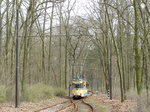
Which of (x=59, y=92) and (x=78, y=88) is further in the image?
(x=59, y=92)

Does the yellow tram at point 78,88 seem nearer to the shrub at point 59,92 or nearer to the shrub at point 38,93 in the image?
the shrub at point 59,92

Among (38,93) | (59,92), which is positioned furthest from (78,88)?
(38,93)

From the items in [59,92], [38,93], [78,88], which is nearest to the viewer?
[38,93]

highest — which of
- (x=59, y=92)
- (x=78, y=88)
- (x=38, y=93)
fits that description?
(x=38, y=93)

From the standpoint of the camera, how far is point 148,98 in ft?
41.3

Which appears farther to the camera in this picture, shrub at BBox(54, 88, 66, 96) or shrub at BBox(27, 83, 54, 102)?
shrub at BBox(54, 88, 66, 96)

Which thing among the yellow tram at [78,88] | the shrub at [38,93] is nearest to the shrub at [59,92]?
the yellow tram at [78,88]

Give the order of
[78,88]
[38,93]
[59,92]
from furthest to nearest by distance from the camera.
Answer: [59,92] → [78,88] → [38,93]

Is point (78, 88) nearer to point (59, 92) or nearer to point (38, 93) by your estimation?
point (59, 92)

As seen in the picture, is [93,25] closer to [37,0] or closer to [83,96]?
[83,96]

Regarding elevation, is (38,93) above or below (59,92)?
above

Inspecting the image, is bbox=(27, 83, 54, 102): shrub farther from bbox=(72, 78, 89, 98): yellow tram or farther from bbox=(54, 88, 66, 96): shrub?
bbox=(72, 78, 89, 98): yellow tram

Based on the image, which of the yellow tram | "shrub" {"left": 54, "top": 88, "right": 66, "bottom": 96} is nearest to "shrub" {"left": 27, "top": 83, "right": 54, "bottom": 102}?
"shrub" {"left": 54, "top": 88, "right": 66, "bottom": 96}

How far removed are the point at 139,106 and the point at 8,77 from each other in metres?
11.1
